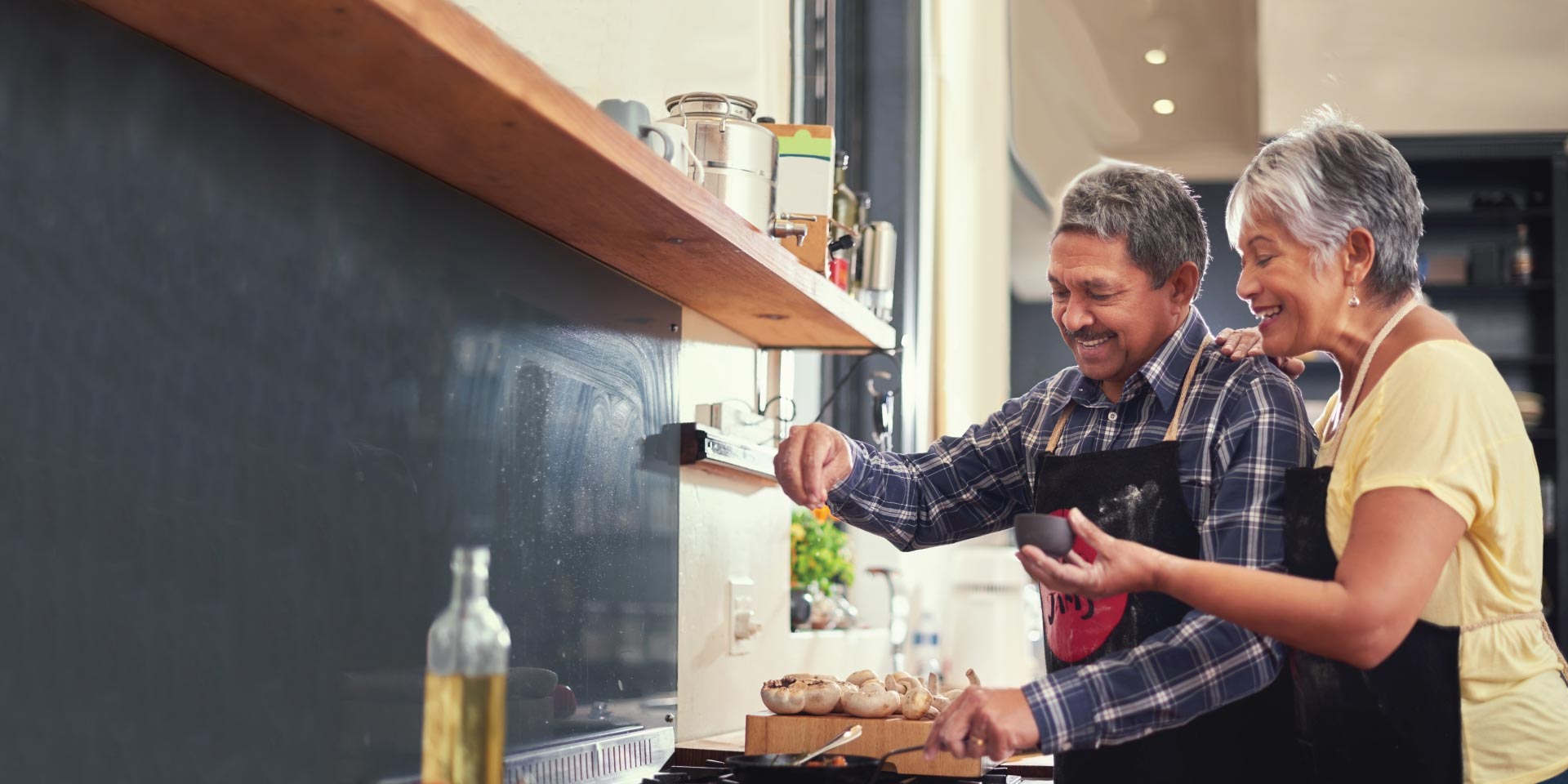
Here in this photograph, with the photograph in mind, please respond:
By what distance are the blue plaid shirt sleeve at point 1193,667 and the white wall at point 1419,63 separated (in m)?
5.05

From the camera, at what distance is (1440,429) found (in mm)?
1347

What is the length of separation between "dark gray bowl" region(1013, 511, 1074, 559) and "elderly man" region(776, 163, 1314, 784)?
22 centimetres

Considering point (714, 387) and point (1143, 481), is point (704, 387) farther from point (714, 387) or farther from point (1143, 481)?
point (1143, 481)

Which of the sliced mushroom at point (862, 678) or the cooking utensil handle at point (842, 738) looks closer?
the cooking utensil handle at point (842, 738)

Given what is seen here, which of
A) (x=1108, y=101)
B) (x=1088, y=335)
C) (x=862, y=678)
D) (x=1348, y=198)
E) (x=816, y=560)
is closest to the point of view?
(x=1348, y=198)

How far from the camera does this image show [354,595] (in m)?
1.35

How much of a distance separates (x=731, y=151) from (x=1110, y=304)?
1.85 feet

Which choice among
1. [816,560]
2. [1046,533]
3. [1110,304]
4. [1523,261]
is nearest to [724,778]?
[1046,533]

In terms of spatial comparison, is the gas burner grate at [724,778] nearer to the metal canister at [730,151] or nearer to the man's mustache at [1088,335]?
the man's mustache at [1088,335]

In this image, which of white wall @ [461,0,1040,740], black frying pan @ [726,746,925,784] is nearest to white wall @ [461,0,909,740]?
white wall @ [461,0,1040,740]

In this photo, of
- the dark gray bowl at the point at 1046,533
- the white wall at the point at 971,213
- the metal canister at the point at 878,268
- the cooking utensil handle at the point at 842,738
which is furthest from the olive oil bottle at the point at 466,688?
the white wall at the point at 971,213

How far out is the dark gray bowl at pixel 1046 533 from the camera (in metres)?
1.27

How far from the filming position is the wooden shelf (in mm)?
1036

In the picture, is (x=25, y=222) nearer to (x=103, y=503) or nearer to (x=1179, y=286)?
(x=103, y=503)
